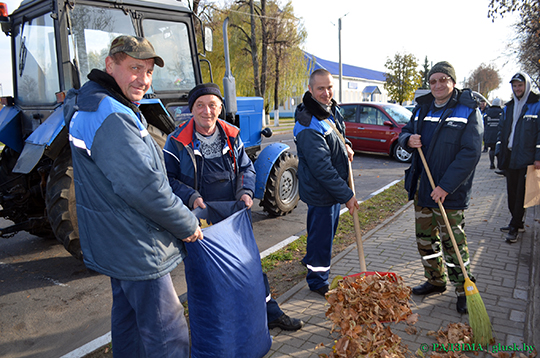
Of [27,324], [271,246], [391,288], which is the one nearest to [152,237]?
[391,288]

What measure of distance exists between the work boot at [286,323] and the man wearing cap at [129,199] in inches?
39.5

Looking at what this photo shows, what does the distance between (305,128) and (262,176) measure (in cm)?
259

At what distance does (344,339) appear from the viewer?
8.03ft

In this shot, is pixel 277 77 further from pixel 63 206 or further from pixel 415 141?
pixel 415 141

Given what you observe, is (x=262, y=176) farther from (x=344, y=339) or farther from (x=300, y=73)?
(x=300, y=73)

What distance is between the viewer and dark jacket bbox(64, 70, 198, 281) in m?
1.91

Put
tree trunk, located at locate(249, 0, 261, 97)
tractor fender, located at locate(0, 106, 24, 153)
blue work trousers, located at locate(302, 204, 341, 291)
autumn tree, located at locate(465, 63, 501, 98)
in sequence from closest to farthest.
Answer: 1. blue work trousers, located at locate(302, 204, 341, 291)
2. tractor fender, located at locate(0, 106, 24, 153)
3. tree trunk, located at locate(249, 0, 261, 97)
4. autumn tree, located at locate(465, 63, 501, 98)

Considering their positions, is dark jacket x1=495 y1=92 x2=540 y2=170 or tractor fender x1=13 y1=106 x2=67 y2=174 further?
dark jacket x1=495 y1=92 x2=540 y2=170

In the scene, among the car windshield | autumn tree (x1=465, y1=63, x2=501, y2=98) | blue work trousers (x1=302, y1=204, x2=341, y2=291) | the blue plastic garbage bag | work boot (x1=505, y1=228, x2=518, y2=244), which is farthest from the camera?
autumn tree (x1=465, y1=63, x2=501, y2=98)

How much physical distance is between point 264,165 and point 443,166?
306 centimetres

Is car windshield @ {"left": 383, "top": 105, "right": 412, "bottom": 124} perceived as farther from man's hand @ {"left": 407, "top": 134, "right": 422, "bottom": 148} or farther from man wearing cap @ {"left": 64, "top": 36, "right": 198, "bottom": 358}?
man wearing cap @ {"left": 64, "top": 36, "right": 198, "bottom": 358}

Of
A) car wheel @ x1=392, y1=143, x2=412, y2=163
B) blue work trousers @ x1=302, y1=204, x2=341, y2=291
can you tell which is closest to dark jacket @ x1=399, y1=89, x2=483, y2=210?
blue work trousers @ x1=302, y1=204, x2=341, y2=291

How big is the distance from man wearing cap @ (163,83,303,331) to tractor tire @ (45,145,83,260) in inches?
64.4

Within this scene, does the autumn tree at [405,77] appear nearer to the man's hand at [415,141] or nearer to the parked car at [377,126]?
the parked car at [377,126]
